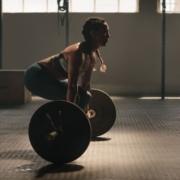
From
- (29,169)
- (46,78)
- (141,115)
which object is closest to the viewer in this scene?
(29,169)

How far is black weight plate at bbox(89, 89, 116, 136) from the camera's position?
19.7 feet

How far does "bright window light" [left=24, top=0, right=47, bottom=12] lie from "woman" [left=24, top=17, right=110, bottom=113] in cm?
1132

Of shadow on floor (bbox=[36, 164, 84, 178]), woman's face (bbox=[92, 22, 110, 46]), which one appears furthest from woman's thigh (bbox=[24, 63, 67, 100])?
shadow on floor (bbox=[36, 164, 84, 178])

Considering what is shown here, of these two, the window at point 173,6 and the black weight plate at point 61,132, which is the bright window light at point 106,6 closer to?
the window at point 173,6


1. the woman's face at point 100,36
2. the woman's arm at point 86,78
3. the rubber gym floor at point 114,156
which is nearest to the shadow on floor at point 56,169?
the rubber gym floor at point 114,156

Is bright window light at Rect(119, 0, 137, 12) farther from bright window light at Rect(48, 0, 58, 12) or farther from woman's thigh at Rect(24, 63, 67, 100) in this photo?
woman's thigh at Rect(24, 63, 67, 100)

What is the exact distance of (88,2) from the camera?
52.5ft

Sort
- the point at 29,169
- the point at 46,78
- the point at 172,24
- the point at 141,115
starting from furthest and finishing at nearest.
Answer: the point at 172,24 → the point at 141,115 → the point at 46,78 → the point at 29,169

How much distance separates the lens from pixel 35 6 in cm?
1602

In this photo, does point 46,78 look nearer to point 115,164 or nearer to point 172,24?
point 115,164

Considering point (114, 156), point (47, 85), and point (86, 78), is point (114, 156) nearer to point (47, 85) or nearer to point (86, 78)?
point (86, 78)

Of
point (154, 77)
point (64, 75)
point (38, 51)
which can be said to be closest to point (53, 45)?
point (38, 51)

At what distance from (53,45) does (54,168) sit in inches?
463

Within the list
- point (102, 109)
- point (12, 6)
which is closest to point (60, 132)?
point (102, 109)
